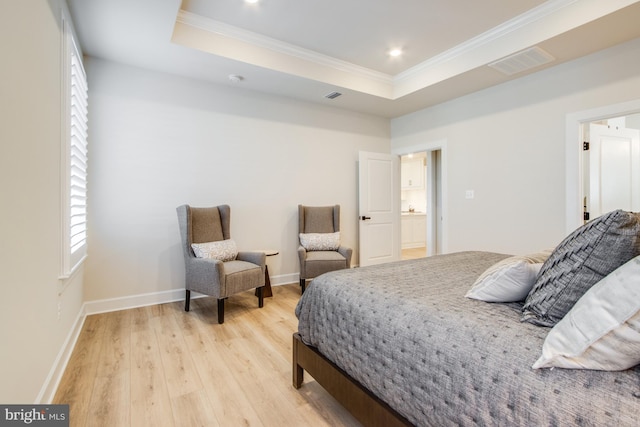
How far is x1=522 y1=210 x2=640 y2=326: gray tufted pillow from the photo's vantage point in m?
0.92

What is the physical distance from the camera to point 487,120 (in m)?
3.90

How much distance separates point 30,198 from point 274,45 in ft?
8.83

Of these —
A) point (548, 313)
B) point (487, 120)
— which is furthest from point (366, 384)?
point (487, 120)

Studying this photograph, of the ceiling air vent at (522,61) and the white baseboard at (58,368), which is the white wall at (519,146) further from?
the white baseboard at (58,368)

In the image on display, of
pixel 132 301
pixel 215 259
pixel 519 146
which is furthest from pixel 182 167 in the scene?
pixel 519 146

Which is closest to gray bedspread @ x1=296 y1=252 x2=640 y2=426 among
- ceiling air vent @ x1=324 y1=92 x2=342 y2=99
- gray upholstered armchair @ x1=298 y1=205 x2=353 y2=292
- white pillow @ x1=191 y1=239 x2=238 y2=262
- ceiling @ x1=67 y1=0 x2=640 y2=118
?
white pillow @ x1=191 y1=239 x2=238 y2=262

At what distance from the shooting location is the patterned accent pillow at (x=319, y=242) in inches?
160

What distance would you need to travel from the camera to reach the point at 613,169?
3389 millimetres

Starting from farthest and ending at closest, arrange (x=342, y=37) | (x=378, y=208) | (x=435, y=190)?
(x=435, y=190) → (x=378, y=208) → (x=342, y=37)

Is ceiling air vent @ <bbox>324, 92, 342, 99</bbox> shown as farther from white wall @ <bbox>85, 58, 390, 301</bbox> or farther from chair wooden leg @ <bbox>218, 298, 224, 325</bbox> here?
chair wooden leg @ <bbox>218, 298, 224, 325</bbox>

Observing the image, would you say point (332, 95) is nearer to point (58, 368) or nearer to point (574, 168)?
point (574, 168)

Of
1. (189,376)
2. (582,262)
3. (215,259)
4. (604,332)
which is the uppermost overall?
(582,262)

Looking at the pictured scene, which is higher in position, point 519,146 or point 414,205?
point 519,146

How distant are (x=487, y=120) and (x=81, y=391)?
15.3ft
